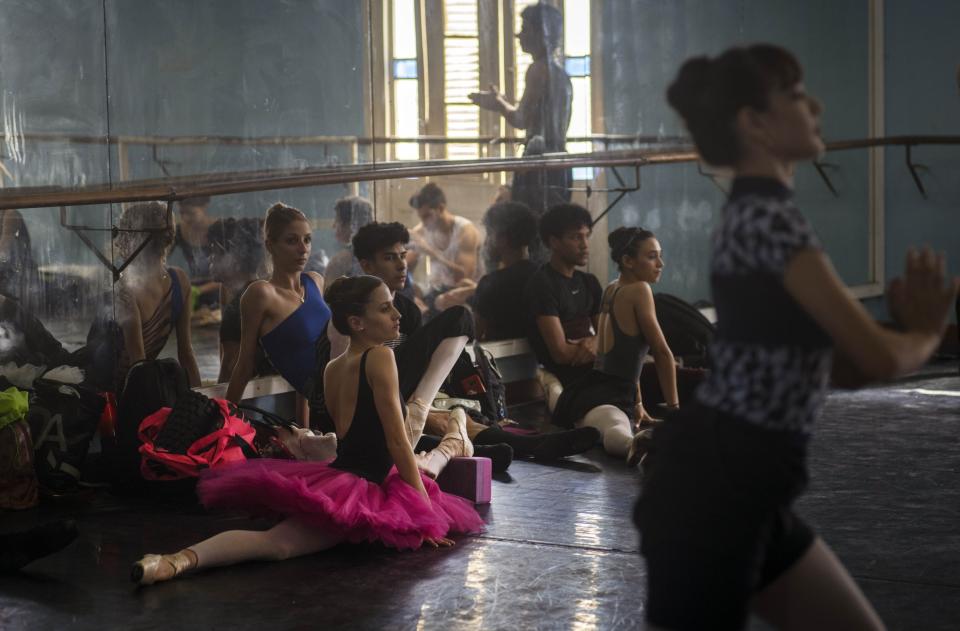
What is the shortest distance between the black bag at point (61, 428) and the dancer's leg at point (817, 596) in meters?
3.48

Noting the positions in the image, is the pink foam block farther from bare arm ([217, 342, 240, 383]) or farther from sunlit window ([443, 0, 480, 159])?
sunlit window ([443, 0, 480, 159])

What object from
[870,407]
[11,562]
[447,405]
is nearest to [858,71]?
[870,407]

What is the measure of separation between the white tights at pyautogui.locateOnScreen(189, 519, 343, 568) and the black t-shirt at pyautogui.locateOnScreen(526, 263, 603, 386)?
9.94 feet

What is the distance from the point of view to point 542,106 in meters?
7.72

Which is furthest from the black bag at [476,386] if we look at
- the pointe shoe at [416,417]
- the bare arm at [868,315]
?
the bare arm at [868,315]

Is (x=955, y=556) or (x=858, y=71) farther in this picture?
(x=858, y=71)

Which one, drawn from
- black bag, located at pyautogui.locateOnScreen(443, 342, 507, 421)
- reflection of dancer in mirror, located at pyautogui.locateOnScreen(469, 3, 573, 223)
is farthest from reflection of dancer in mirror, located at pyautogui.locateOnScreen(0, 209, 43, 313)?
reflection of dancer in mirror, located at pyautogui.locateOnScreen(469, 3, 573, 223)

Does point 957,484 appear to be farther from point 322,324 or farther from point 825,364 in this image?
point 825,364

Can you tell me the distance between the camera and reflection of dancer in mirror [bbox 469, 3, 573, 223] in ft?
24.9

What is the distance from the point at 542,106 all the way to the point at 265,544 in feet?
14.1

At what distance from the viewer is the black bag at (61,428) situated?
4957 mm

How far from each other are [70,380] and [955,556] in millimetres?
3264

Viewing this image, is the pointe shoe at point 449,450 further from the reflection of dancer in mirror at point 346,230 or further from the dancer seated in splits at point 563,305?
the dancer seated in splits at point 563,305

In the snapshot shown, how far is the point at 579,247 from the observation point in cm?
717
